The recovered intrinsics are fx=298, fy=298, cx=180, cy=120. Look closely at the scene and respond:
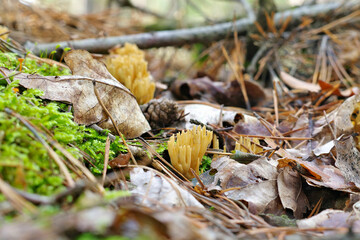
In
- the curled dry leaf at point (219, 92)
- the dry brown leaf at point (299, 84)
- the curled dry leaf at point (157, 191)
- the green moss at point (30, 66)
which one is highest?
the green moss at point (30, 66)

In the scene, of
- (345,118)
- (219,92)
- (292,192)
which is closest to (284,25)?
(219,92)

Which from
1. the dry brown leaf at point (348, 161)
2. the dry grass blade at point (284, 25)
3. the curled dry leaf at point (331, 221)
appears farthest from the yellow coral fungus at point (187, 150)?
the dry grass blade at point (284, 25)

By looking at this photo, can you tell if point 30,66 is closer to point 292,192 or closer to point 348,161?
point 292,192

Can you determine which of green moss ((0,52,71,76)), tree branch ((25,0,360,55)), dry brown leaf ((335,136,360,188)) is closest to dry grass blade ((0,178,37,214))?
green moss ((0,52,71,76))

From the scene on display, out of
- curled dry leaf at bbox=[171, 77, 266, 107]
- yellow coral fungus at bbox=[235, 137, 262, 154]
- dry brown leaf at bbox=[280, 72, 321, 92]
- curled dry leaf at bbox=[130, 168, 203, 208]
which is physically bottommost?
curled dry leaf at bbox=[130, 168, 203, 208]

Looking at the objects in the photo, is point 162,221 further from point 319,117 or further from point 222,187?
point 319,117

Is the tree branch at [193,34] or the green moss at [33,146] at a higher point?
the tree branch at [193,34]

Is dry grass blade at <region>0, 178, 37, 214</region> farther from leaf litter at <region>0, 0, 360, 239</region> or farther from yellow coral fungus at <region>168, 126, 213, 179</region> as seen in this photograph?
yellow coral fungus at <region>168, 126, 213, 179</region>

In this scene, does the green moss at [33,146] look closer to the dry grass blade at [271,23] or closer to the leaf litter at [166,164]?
the leaf litter at [166,164]
